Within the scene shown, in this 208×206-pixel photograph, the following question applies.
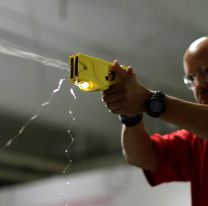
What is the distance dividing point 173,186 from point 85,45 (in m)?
0.89

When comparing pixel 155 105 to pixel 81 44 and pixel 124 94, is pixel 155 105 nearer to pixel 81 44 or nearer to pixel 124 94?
pixel 124 94

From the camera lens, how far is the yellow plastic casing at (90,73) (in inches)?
22.3

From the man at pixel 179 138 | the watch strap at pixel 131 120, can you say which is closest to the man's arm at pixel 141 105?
the man at pixel 179 138

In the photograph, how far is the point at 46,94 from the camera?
1.22 metres

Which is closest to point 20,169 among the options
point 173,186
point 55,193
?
point 55,193

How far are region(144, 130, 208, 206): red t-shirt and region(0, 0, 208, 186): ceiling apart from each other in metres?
0.23

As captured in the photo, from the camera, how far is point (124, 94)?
2.04 ft

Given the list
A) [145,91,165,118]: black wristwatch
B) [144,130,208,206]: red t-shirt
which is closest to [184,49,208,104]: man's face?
[144,130,208,206]: red t-shirt

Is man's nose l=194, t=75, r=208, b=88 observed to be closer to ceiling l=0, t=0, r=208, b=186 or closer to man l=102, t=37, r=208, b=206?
man l=102, t=37, r=208, b=206

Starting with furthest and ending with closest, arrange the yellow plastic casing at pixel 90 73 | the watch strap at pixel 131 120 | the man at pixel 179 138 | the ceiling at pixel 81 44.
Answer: the ceiling at pixel 81 44 → the watch strap at pixel 131 120 → the man at pixel 179 138 → the yellow plastic casing at pixel 90 73

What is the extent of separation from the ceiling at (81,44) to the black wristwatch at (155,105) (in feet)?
0.68

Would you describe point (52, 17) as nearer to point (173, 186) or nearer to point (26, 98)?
point (26, 98)

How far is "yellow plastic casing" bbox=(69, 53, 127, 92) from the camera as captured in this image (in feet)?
1.86

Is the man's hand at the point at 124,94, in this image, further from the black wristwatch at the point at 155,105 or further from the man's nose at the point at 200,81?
the man's nose at the point at 200,81
